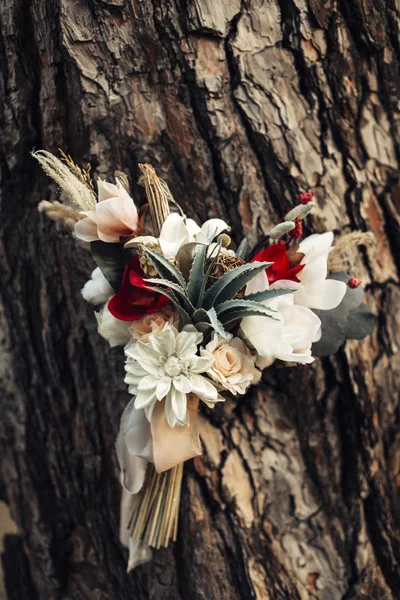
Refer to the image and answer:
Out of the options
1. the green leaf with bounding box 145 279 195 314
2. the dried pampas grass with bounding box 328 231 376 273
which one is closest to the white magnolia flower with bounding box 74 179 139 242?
the green leaf with bounding box 145 279 195 314

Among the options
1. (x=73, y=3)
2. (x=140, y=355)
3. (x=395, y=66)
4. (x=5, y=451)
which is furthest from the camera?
(x=5, y=451)

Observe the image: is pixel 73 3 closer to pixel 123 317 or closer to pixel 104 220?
pixel 104 220

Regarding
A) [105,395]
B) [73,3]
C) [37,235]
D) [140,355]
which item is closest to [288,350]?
[140,355]

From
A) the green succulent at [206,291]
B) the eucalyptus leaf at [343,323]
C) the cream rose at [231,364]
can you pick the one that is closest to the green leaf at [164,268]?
the green succulent at [206,291]

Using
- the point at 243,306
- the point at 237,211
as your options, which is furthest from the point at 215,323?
the point at 237,211

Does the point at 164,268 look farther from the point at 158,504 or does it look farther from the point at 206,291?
the point at 158,504

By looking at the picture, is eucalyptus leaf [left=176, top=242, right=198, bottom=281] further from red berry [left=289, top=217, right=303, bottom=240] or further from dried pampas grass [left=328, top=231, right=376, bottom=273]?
dried pampas grass [left=328, top=231, right=376, bottom=273]
